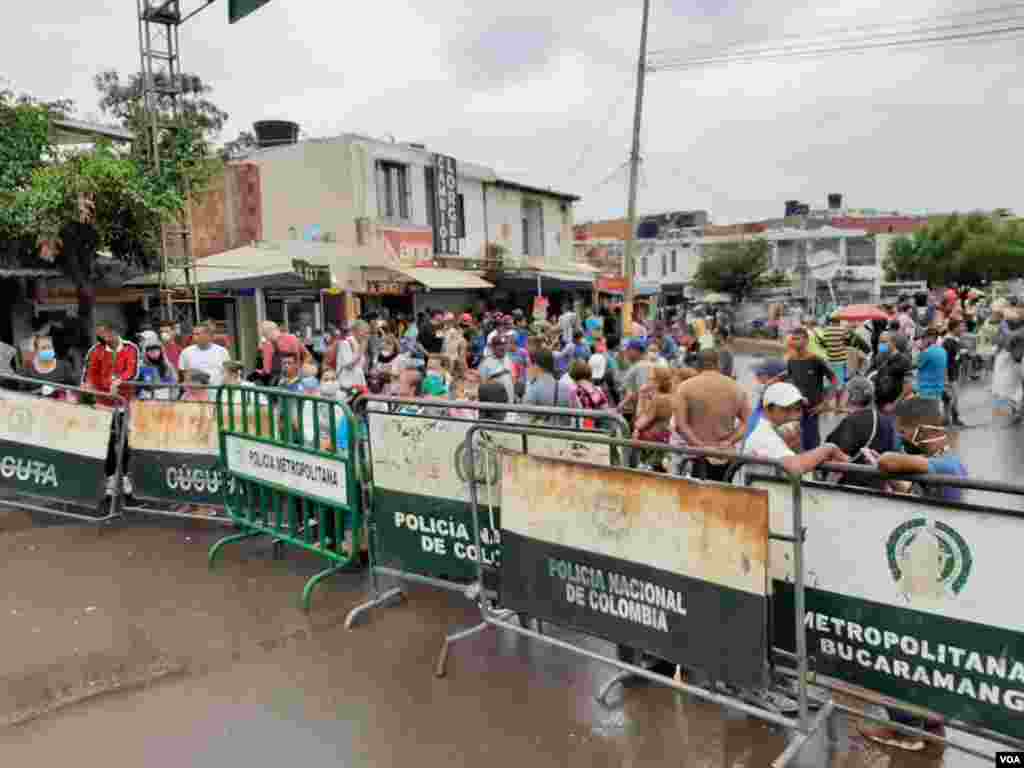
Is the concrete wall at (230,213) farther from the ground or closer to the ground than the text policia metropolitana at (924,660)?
farther from the ground

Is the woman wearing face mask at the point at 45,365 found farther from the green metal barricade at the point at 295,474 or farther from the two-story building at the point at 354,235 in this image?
the two-story building at the point at 354,235

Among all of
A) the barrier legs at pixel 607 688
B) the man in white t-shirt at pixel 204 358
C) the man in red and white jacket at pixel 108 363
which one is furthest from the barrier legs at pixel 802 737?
the man in white t-shirt at pixel 204 358

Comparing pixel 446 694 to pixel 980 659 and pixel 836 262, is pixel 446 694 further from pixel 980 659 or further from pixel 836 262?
pixel 836 262

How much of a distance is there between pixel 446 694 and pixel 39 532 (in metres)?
4.93

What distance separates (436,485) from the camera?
4762 mm

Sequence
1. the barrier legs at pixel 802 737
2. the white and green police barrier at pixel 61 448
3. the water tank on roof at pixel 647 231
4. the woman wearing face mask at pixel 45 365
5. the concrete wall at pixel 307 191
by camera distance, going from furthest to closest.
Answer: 1. the water tank on roof at pixel 647 231
2. the concrete wall at pixel 307 191
3. the woman wearing face mask at pixel 45 365
4. the white and green police barrier at pixel 61 448
5. the barrier legs at pixel 802 737

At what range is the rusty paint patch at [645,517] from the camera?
3160 millimetres

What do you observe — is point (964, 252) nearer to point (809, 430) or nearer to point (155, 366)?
point (809, 430)

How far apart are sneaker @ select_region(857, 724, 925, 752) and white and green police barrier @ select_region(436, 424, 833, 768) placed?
1.29 ft

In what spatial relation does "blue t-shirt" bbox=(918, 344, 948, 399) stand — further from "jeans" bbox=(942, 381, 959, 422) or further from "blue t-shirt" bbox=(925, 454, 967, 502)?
"blue t-shirt" bbox=(925, 454, 967, 502)

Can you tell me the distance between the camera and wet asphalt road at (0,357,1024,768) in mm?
3465

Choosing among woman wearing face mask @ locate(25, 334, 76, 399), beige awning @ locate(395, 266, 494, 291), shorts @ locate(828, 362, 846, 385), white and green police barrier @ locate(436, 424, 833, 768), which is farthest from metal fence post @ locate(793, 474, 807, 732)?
beige awning @ locate(395, 266, 494, 291)

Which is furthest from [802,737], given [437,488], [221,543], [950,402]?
[950,402]

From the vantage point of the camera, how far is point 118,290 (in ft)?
46.9
